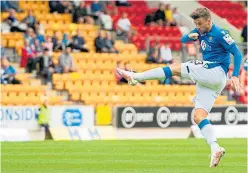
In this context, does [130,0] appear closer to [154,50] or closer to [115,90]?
[154,50]

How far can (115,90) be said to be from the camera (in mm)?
29953

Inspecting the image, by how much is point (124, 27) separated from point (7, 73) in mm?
7138

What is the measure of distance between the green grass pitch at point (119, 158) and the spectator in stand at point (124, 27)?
460 inches

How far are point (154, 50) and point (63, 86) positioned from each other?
444 cm

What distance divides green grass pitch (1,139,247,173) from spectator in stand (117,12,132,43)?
11.7 m

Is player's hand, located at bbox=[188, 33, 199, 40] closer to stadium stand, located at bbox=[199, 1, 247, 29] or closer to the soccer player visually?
the soccer player

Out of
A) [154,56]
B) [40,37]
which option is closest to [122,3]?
[154,56]

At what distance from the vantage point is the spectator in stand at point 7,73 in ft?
88.7

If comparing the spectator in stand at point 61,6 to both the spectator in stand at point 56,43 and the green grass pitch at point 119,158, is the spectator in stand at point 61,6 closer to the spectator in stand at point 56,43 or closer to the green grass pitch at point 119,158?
the spectator in stand at point 56,43

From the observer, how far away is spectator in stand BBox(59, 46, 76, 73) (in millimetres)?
29078

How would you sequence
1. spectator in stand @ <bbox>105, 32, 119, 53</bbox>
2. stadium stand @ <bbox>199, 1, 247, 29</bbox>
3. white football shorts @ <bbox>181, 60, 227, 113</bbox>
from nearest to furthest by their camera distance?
1. white football shorts @ <bbox>181, 60, 227, 113</bbox>
2. spectator in stand @ <bbox>105, 32, 119, 53</bbox>
3. stadium stand @ <bbox>199, 1, 247, 29</bbox>

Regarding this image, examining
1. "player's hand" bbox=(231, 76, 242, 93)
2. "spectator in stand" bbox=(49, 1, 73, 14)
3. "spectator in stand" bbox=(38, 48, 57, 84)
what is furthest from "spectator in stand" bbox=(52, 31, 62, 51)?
"player's hand" bbox=(231, 76, 242, 93)

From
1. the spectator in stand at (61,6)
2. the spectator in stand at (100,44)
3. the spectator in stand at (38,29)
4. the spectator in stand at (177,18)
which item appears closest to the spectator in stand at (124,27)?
the spectator in stand at (100,44)

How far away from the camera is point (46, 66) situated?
28719 millimetres
